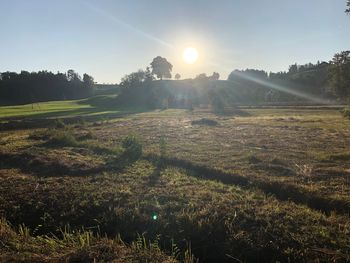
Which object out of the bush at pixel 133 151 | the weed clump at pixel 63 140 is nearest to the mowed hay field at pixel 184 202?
the bush at pixel 133 151

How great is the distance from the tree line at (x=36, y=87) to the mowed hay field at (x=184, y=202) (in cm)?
13202

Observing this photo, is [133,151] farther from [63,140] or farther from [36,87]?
[36,87]

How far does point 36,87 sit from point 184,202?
16996 centimetres

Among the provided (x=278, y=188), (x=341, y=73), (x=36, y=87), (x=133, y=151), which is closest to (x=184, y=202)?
(x=278, y=188)

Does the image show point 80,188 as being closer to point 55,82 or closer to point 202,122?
point 202,122

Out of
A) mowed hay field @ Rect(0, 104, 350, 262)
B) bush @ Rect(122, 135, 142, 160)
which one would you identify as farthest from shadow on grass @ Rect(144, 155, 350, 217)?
bush @ Rect(122, 135, 142, 160)

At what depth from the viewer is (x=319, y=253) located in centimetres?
1222

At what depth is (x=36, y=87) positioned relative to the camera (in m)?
172

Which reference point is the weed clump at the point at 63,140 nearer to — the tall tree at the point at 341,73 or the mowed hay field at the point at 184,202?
the mowed hay field at the point at 184,202

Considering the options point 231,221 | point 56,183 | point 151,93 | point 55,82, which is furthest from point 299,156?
point 55,82

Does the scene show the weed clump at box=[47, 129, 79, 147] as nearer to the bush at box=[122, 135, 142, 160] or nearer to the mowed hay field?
the mowed hay field

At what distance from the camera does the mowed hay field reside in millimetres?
13047

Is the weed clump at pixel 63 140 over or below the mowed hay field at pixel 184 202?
below

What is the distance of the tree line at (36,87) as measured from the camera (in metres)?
158
